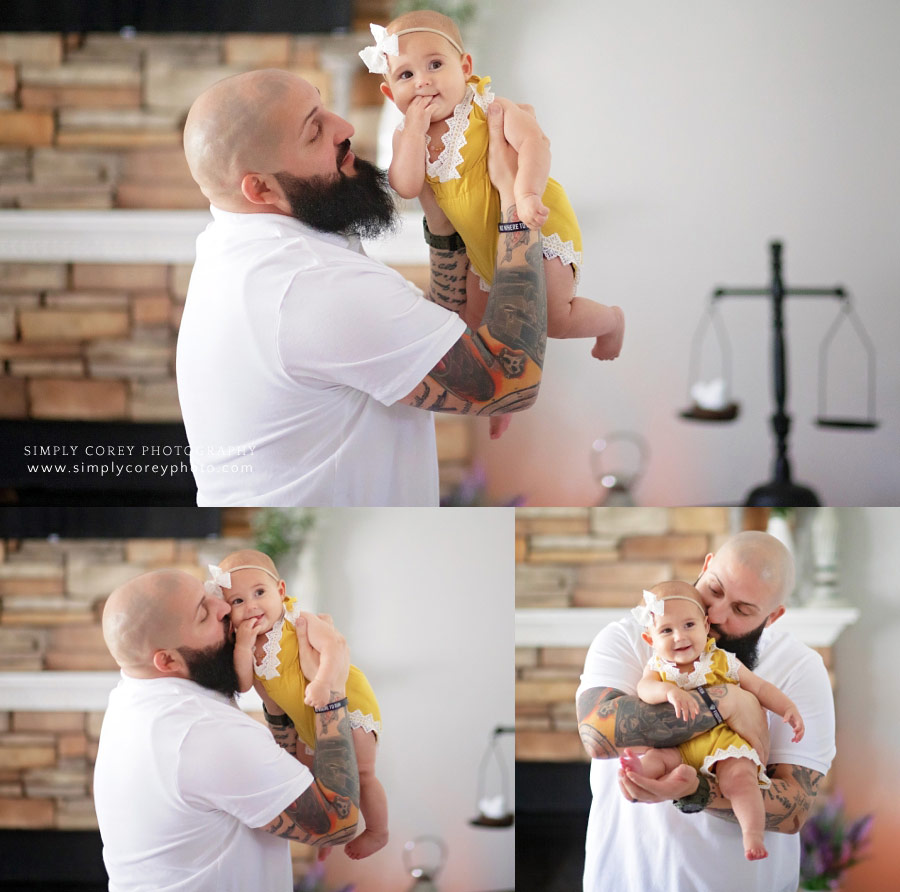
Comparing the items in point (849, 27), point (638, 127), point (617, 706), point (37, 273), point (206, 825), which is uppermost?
point (849, 27)

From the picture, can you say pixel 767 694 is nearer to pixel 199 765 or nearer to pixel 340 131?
pixel 199 765

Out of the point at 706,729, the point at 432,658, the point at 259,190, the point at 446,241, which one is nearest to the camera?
the point at 259,190

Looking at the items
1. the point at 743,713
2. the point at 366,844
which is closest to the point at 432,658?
the point at 366,844

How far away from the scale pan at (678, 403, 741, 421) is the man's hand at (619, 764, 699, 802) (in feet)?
2.23

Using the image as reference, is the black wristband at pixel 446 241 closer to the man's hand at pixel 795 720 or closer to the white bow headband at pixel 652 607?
the white bow headband at pixel 652 607

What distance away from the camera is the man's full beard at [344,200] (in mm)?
1576

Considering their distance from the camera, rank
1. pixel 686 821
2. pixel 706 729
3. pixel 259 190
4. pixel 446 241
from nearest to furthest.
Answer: pixel 259 190
pixel 446 241
pixel 706 729
pixel 686 821

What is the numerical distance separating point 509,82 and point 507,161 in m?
0.52

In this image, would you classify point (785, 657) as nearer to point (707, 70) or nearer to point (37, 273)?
point (707, 70)

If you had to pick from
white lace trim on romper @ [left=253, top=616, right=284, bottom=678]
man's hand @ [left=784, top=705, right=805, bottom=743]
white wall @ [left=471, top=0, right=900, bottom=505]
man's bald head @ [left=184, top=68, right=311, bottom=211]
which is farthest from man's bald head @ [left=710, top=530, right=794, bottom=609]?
man's bald head @ [left=184, top=68, right=311, bottom=211]

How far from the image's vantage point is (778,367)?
6.67 feet

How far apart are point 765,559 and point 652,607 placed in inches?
10.8

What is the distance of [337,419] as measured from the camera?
1.61 metres

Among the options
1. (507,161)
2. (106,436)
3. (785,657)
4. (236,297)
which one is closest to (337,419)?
(236,297)
